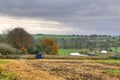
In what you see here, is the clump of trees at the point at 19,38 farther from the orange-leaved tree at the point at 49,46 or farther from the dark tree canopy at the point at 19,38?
the orange-leaved tree at the point at 49,46

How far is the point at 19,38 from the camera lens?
11238 cm

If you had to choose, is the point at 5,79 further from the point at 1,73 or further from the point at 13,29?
the point at 13,29

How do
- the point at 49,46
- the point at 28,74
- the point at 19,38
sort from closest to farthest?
the point at 28,74, the point at 19,38, the point at 49,46

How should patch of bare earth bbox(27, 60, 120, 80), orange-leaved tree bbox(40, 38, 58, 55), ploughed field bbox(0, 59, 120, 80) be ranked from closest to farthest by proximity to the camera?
ploughed field bbox(0, 59, 120, 80) → patch of bare earth bbox(27, 60, 120, 80) → orange-leaved tree bbox(40, 38, 58, 55)

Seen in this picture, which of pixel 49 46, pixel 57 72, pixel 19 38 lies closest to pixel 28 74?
pixel 57 72

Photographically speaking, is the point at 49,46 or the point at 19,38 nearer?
the point at 19,38

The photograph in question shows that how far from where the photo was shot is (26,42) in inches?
4395

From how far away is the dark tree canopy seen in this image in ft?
365

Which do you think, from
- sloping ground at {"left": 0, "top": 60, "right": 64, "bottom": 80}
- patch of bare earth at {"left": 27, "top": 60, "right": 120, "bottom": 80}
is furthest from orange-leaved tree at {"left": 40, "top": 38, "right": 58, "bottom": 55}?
sloping ground at {"left": 0, "top": 60, "right": 64, "bottom": 80}

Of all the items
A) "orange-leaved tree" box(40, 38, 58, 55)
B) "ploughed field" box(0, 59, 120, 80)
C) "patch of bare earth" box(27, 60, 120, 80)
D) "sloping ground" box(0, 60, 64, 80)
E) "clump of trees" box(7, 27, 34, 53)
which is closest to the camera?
"sloping ground" box(0, 60, 64, 80)

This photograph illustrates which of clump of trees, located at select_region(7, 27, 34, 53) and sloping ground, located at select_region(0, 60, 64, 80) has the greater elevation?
clump of trees, located at select_region(7, 27, 34, 53)

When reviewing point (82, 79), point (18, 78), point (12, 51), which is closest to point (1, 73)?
point (18, 78)

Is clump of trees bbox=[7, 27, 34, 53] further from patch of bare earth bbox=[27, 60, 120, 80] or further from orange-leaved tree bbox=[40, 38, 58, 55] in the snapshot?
patch of bare earth bbox=[27, 60, 120, 80]

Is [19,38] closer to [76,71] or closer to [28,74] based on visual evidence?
[76,71]
